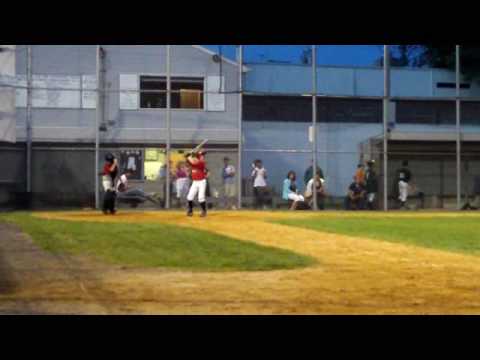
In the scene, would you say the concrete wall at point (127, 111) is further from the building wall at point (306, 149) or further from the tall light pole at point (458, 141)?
the tall light pole at point (458, 141)

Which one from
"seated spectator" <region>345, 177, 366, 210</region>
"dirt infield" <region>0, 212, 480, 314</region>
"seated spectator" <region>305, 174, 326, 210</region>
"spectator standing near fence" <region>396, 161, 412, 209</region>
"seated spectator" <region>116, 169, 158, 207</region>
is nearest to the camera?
"dirt infield" <region>0, 212, 480, 314</region>

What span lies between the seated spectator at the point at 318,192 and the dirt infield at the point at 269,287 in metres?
14.4

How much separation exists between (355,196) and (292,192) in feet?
7.83

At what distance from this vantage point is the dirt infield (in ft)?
21.3

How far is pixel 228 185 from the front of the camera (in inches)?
989

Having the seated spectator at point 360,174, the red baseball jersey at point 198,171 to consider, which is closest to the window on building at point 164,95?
the seated spectator at point 360,174

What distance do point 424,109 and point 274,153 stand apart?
635cm

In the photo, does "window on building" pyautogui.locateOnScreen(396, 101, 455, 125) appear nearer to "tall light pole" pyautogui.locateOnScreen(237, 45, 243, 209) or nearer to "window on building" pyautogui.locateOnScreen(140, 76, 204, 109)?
"tall light pole" pyautogui.locateOnScreen(237, 45, 243, 209)

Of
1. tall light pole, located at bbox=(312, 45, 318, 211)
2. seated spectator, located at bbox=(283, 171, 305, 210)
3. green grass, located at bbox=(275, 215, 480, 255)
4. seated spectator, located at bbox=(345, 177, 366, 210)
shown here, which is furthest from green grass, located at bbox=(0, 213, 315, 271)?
seated spectator, located at bbox=(345, 177, 366, 210)

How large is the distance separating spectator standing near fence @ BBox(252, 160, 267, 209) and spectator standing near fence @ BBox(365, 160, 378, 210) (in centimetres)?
380

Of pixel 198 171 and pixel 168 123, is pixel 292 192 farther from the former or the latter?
pixel 198 171

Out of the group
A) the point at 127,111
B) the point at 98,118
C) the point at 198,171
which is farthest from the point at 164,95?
the point at 198,171
